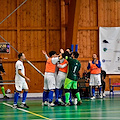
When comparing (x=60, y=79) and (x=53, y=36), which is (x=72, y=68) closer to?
(x=60, y=79)

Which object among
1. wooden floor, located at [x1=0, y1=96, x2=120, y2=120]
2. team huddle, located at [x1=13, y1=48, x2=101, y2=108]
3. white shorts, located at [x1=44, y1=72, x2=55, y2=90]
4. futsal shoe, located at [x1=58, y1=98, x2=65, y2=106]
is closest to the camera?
wooden floor, located at [x1=0, y1=96, x2=120, y2=120]

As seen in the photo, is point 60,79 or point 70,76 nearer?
point 70,76

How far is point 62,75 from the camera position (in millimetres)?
12547

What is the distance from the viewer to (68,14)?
19078mm

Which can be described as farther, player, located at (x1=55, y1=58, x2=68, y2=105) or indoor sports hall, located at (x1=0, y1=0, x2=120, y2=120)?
indoor sports hall, located at (x1=0, y1=0, x2=120, y2=120)

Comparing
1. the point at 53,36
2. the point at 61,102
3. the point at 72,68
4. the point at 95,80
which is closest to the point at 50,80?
the point at 72,68

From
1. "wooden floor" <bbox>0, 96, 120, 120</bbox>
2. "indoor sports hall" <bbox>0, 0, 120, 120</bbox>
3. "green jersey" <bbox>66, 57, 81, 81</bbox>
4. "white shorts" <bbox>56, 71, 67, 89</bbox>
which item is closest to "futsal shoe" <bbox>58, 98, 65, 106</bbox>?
"white shorts" <bbox>56, 71, 67, 89</bbox>

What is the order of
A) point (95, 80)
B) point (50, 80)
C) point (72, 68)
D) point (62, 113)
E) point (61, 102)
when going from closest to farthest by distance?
point (62, 113)
point (50, 80)
point (72, 68)
point (61, 102)
point (95, 80)

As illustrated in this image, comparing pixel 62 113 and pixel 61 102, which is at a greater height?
pixel 61 102

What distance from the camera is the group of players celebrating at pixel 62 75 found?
39.4 ft

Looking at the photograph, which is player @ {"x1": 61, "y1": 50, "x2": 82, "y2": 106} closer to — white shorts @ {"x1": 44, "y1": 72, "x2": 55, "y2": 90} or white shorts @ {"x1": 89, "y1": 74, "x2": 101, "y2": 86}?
white shorts @ {"x1": 44, "y1": 72, "x2": 55, "y2": 90}

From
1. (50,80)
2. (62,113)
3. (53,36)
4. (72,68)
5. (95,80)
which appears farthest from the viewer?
(53,36)

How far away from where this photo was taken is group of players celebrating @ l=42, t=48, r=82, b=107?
1201cm

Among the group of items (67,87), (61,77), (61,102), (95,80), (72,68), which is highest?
(72,68)
